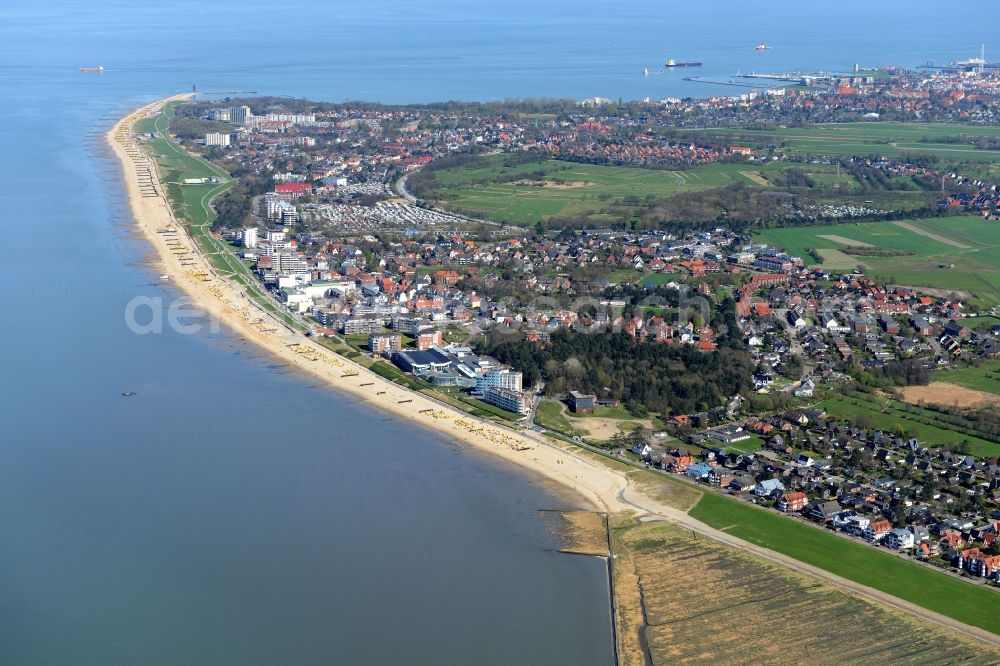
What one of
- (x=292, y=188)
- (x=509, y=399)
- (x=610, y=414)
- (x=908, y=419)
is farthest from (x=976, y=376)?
(x=292, y=188)

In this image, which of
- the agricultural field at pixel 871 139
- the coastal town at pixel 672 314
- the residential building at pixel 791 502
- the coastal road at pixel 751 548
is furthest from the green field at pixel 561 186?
the residential building at pixel 791 502

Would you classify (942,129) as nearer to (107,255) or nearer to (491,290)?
(491,290)

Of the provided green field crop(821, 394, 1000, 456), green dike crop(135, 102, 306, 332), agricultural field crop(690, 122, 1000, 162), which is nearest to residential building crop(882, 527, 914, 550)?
green field crop(821, 394, 1000, 456)

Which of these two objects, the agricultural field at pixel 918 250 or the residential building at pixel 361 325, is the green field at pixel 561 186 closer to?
the agricultural field at pixel 918 250

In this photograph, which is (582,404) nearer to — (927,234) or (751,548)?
(751,548)

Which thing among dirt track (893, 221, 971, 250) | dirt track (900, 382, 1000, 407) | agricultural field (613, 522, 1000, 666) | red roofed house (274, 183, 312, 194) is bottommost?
agricultural field (613, 522, 1000, 666)

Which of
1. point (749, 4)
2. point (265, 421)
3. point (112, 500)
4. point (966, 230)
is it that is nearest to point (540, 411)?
point (265, 421)

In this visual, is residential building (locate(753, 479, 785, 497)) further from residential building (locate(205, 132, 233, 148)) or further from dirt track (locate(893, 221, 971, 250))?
residential building (locate(205, 132, 233, 148))

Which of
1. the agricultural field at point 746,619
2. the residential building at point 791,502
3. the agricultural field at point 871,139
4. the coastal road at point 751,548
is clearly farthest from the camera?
the agricultural field at point 871,139
